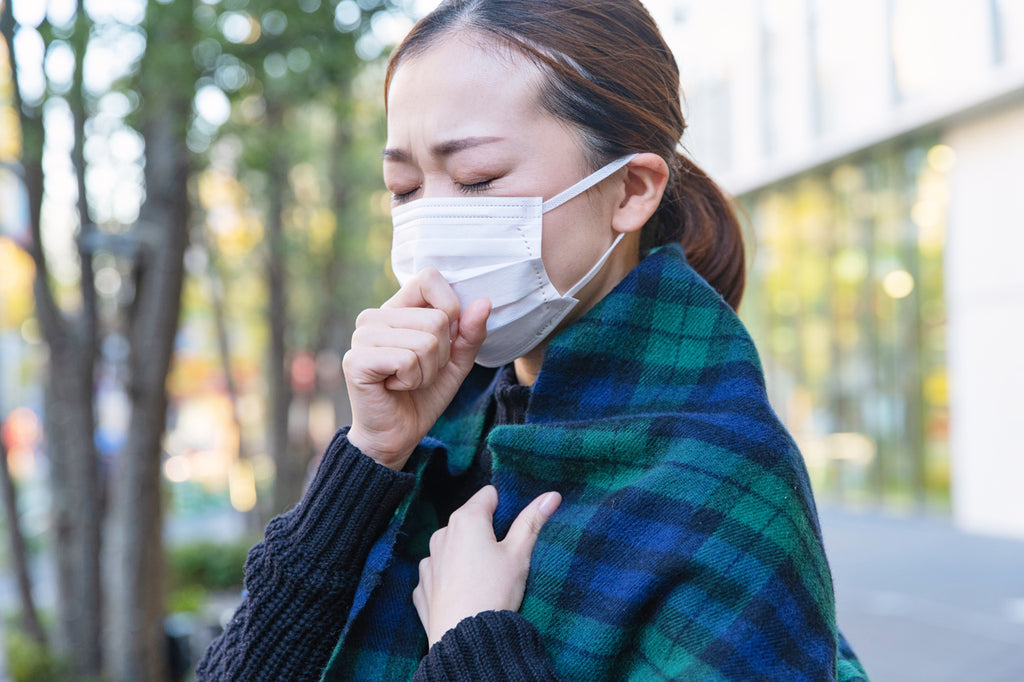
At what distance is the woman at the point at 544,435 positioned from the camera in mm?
1258

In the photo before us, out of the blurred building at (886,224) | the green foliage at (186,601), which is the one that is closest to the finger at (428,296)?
the green foliage at (186,601)

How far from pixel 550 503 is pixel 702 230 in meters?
0.65

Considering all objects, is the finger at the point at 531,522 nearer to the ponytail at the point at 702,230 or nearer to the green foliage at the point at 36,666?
the ponytail at the point at 702,230

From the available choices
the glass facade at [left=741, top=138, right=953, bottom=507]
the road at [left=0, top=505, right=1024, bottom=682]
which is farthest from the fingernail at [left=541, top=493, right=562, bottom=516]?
the glass facade at [left=741, top=138, right=953, bottom=507]

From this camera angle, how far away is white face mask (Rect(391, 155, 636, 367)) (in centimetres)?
149

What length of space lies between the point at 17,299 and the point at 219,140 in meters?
12.9

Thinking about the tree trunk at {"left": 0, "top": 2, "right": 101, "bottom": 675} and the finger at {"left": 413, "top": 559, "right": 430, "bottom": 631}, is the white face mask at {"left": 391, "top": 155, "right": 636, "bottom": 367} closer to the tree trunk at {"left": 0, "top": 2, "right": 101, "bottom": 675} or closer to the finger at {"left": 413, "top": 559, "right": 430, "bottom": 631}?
the finger at {"left": 413, "top": 559, "right": 430, "bottom": 631}

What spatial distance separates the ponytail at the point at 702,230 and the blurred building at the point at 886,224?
7.87 m

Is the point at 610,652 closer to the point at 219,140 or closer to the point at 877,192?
the point at 219,140

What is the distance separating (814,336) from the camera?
15.7 m

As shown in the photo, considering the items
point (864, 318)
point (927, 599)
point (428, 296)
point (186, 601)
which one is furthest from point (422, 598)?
point (864, 318)

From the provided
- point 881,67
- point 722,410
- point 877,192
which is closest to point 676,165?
point 722,410

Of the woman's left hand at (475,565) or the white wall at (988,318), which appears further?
the white wall at (988,318)

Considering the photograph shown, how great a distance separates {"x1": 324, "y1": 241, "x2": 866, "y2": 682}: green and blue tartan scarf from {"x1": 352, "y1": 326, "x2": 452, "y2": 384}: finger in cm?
15
